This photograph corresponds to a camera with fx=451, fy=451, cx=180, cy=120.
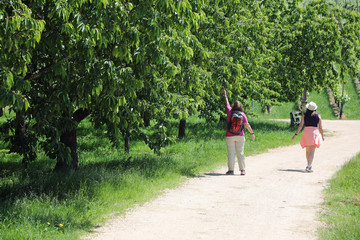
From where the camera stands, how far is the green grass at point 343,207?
5953 millimetres

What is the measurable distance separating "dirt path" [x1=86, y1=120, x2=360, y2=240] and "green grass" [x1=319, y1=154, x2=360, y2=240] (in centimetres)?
20

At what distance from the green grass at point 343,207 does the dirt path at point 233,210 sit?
7.7 inches

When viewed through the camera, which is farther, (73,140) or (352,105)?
(352,105)

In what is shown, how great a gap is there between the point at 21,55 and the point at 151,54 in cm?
224

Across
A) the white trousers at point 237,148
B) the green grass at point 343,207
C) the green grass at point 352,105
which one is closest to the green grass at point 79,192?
the white trousers at point 237,148

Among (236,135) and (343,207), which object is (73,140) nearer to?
(236,135)

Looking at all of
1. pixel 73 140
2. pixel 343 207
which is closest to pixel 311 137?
pixel 343 207

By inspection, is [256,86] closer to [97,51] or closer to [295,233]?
[97,51]

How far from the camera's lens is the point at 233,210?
7.54m

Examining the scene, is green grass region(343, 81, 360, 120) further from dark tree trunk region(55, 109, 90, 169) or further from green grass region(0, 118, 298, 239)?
dark tree trunk region(55, 109, 90, 169)

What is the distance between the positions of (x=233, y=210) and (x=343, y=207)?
74.7 inches

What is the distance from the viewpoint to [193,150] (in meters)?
15.4

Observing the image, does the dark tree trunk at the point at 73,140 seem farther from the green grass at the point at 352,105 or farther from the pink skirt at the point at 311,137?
the green grass at the point at 352,105

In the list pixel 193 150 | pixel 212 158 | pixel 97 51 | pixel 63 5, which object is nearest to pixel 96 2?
pixel 63 5
